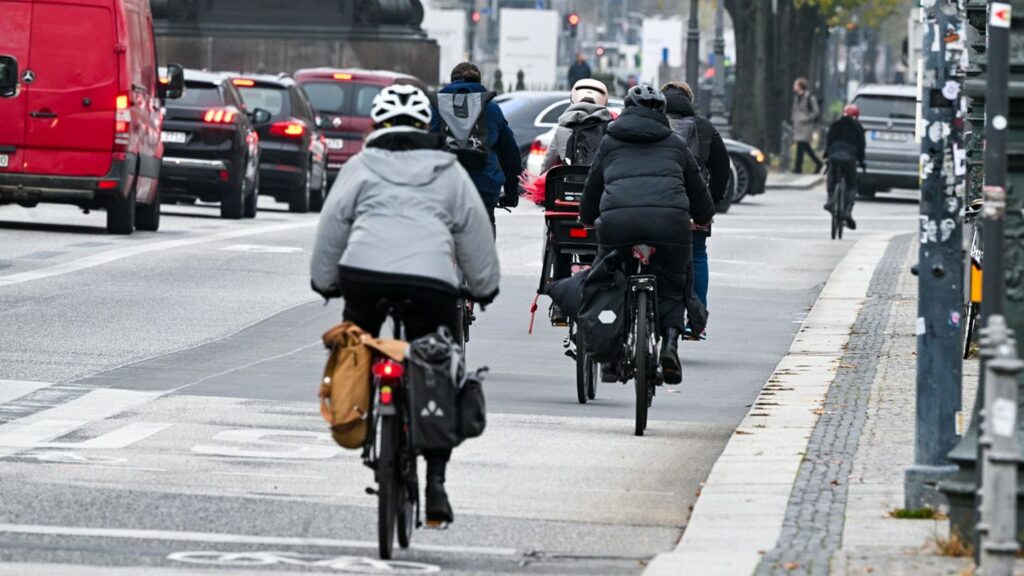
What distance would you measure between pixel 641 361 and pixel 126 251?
38.3ft

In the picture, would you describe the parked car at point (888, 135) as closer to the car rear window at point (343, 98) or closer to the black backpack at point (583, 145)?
the car rear window at point (343, 98)

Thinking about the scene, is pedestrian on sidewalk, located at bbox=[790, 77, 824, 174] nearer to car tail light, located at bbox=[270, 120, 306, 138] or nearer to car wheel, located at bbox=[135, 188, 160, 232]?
car tail light, located at bbox=[270, 120, 306, 138]

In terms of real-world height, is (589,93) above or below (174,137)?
above

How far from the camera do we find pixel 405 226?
7895mm

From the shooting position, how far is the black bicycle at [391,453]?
7559 millimetres

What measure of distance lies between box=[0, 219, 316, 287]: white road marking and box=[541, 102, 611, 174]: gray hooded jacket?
4988 millimetres

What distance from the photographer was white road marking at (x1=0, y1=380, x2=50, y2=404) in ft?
38.8

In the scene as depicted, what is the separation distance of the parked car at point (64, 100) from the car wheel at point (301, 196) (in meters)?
7.72

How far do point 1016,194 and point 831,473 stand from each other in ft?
7.45

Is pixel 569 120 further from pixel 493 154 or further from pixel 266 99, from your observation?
pixel 266 99

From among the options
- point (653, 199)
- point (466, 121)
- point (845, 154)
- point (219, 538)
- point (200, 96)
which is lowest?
point (219, 538)

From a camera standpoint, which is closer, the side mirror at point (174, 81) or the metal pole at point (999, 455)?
the metal pole at point (999, 455)

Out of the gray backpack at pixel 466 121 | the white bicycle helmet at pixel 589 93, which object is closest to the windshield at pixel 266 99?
the white bicycle helmet at pixel 589 93

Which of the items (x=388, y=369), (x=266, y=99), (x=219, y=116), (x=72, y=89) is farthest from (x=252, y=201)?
(x=388, y=369)
